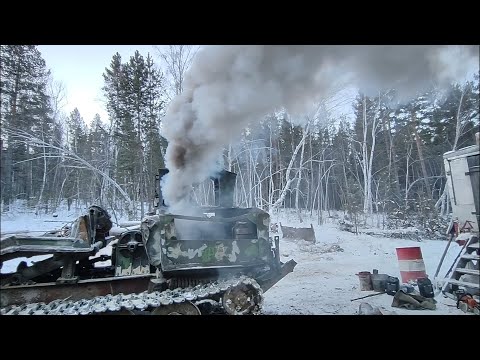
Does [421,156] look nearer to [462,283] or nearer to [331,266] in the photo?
[331,266]

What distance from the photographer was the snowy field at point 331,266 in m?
4.60

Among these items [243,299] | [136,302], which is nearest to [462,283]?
[243,299]

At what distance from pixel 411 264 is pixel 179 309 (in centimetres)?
439

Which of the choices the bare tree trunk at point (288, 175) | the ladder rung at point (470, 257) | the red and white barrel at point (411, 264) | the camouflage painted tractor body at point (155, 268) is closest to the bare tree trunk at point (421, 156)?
the red and white barrel at point (411, 264)

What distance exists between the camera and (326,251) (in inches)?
323

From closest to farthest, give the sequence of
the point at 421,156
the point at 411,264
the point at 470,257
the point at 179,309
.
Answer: the point at 179,309 < the point at 470,257 < the point at 411,264 < the point at 421,156

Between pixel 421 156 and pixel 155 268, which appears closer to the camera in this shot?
pixel 155 268

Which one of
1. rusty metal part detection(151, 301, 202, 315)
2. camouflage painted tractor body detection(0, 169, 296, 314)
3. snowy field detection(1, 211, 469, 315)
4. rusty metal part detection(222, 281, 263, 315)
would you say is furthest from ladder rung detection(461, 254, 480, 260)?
rusty metal part detection(151, 301, 202, 315)

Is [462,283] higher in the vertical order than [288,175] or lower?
lower

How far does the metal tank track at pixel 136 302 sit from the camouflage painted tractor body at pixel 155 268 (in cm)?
1

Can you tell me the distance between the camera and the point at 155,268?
4199 millimetres
